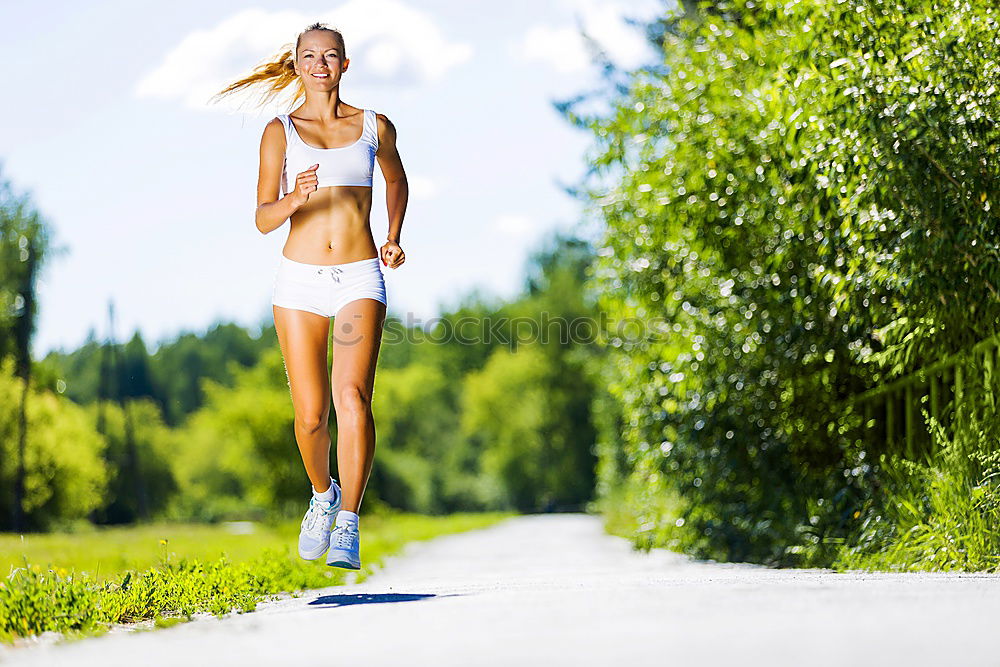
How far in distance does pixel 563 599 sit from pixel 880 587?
1.45 metres

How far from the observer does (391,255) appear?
6.01 m

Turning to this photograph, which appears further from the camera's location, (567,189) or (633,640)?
(567,189)

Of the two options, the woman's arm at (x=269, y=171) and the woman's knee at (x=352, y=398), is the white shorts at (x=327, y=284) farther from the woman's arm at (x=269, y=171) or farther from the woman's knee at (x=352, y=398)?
the woman's knee at (x=352, y=398)

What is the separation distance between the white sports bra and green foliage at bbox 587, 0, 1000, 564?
3.62m

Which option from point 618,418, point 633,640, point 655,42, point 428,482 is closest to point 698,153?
point 633,640

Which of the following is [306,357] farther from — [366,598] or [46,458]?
[46,458]

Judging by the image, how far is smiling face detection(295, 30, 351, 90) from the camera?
5.97 metres

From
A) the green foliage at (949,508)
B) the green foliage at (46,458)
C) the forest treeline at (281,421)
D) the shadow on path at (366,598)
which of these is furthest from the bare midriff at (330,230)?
the green foliage at (46,458)

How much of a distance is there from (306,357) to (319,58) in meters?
1.54

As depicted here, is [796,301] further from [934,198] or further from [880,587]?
[880,587]

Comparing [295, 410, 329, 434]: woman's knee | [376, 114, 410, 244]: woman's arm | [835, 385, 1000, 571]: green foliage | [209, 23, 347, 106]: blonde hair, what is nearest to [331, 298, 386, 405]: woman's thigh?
[295, 410, 329, 434]: woman's knee

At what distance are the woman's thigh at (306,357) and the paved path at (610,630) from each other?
3.50 feet

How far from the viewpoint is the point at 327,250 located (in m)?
5.92

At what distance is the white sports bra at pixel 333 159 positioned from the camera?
595 cm
